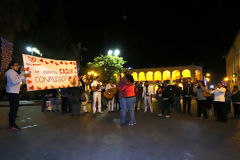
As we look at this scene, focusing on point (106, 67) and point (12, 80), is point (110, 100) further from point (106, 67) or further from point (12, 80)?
point (106, 67)

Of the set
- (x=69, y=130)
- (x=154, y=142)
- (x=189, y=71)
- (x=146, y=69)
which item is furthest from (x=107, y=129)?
(x=146, y=69)

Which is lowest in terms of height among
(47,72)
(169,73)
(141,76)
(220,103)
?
(220,103)

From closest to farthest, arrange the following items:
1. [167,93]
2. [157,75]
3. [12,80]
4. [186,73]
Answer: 1. [12,80]
2. [167,93]
3. [186,73]
4. [157,75]

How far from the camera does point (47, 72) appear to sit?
7031 millimetres

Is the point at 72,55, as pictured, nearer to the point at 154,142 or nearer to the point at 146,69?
the point at 154,142

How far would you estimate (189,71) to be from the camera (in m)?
54.3

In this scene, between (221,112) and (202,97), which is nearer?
(221,112)

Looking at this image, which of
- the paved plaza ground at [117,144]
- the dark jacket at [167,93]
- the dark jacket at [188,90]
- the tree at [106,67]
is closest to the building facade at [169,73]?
the tree at [106,67]

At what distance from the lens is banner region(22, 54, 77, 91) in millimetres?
6301

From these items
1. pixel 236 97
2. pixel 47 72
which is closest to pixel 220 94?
pixel 236 97

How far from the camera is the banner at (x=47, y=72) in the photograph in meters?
6.30

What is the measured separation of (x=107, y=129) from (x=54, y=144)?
2013mm

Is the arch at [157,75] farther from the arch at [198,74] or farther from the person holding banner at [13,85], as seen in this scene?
the person holding banner at [13,85]

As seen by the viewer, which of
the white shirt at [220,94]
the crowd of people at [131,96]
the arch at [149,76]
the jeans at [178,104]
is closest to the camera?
the crowd of people at [131,96]
